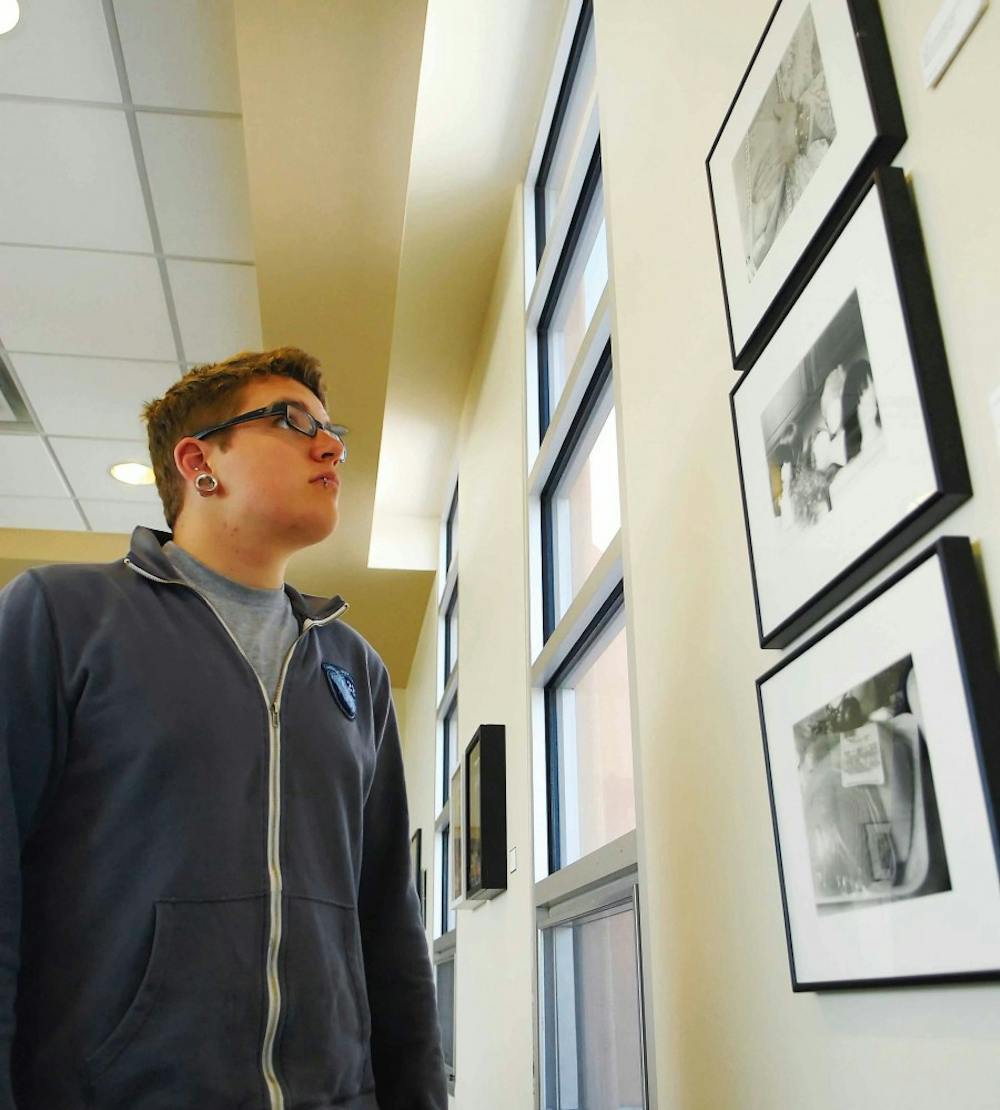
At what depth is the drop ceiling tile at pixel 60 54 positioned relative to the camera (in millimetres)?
2846

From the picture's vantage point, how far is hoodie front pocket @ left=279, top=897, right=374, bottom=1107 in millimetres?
1047

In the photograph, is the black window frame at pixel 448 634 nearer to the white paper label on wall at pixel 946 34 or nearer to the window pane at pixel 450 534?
the window pane at pixel 450 534

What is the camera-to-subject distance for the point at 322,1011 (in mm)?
1087

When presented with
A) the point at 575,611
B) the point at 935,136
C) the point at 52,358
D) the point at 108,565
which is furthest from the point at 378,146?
the point at 935,136

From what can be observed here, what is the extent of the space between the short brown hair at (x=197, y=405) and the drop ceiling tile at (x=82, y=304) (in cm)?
256

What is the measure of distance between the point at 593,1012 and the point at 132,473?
13.2 feet

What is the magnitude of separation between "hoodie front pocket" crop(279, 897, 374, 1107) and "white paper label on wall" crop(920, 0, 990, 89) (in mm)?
1039

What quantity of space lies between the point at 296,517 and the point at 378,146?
7.08 ft

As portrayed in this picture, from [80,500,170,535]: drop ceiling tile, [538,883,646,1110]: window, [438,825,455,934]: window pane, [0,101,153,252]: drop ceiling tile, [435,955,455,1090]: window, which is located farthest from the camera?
[80,500,170,535]: drop ceiling tile

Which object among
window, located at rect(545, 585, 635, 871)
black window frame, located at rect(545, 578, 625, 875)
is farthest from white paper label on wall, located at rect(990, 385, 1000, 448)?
black window frame, located at rect(545, 578, 625, 875)

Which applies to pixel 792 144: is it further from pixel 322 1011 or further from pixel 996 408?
pixel 322 1011

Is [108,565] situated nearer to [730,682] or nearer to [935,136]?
[730,682]

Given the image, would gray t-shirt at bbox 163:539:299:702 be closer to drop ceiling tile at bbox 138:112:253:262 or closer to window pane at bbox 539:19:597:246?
window pane at bbox 539:19:597:246

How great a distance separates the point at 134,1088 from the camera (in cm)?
96
